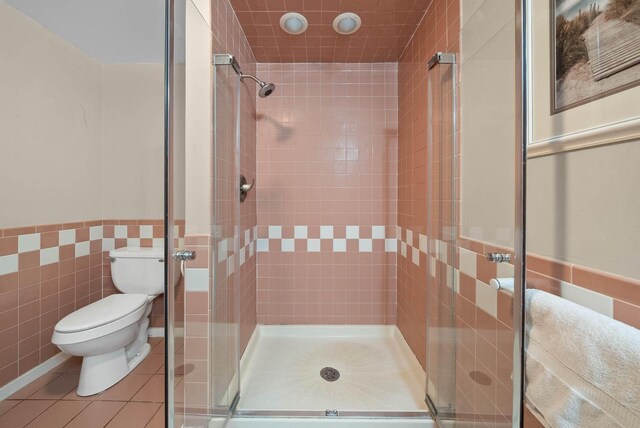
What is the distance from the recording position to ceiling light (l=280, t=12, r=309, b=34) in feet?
5.15

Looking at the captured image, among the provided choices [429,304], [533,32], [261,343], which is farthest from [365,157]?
[261,343]

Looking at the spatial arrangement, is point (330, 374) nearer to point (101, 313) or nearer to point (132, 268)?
point (101, 313)

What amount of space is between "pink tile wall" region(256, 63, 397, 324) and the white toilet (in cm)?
77

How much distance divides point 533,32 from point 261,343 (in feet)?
7.24

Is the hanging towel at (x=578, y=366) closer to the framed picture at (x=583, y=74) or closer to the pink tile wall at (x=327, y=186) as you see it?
the framed picture at (x=583, y=74)

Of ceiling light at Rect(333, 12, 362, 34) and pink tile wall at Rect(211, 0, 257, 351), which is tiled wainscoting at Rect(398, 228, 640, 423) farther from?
ceiling light at Rect(333, 12, 362, 34)

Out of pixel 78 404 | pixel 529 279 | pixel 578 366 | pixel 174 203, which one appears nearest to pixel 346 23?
pixel 174 203

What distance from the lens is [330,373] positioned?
1649 mm

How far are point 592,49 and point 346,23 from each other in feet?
4.33

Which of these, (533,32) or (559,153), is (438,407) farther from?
(533,32)

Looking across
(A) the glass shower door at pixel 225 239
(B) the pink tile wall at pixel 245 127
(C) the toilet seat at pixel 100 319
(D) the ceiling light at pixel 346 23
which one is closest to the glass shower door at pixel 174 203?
(A) the glass shower door at pixel 225 239

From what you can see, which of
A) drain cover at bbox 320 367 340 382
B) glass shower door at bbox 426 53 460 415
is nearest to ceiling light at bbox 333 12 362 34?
glass shower door at bbox 426 53 460 415

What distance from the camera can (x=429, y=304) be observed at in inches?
55.5

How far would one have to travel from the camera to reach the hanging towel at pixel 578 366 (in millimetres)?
508
